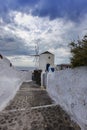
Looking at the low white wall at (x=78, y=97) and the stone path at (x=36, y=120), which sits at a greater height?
the low white wall at (x=78, y=97)

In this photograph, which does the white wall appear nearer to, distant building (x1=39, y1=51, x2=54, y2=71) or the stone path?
distant building (x1=39, y1=51, x2=54, y2=71)

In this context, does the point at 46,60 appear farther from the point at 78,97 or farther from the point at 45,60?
the point at 78,97

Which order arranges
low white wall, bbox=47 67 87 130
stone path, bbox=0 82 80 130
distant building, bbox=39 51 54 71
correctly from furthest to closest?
distant building, bbox=39 51 54 71
stone path, bbox=0 82 80 130
low white wall, bbox=47 67 87 130

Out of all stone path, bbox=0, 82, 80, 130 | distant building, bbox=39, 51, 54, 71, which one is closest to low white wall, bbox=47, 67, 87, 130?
stone path, bbox=0, 82, 80, 130

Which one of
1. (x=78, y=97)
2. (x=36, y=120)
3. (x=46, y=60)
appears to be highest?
(x=46, y=60)

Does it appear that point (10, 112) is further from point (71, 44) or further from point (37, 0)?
point (37, 0)

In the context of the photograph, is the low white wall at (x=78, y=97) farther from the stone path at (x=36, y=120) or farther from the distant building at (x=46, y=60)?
the distant building at (x=46, y=60)

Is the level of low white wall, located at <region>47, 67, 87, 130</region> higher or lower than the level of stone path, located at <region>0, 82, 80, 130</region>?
higher

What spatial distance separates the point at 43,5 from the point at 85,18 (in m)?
2.30

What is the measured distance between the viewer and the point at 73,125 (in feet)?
18.0

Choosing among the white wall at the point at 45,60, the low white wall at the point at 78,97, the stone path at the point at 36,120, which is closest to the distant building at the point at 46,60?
the white wall at the point at 45,60

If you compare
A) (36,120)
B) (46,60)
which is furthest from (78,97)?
(46,60)

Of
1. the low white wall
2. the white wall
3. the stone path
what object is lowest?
the stone path

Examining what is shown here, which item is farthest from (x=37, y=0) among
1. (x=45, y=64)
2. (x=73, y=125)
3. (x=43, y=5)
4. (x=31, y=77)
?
(x=31, y=77)
